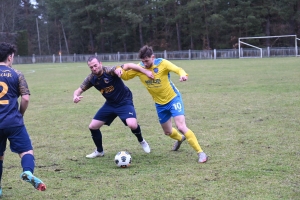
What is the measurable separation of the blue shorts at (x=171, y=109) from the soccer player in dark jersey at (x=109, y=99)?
45 cm

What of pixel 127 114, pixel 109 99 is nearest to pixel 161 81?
pixel 127 114

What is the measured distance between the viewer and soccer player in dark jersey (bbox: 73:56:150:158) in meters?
6.89

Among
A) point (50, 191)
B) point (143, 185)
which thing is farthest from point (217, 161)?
point (50, 191)

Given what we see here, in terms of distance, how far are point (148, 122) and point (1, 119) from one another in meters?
5.66

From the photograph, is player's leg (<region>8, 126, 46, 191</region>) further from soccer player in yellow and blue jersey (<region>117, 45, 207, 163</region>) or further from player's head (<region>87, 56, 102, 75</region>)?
soccer player in yellow and blue jersey (<region>117, 45, 207, 163</region>)

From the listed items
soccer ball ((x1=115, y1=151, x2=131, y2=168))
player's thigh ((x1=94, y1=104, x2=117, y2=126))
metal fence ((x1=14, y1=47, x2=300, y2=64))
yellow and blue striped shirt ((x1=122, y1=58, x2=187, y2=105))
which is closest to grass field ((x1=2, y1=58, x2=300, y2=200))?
soccer ball ((x1=115, y1=151, x2=131, y2=168))

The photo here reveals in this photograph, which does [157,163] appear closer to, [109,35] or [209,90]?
[209,90]

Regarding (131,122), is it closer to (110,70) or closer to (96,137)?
(96,137)

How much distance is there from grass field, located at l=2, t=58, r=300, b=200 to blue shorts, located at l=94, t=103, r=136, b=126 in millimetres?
666

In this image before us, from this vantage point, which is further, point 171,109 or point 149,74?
point 171,109

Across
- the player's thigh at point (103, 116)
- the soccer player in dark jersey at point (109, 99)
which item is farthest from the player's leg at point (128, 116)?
the player's thigh at point (103, 116)

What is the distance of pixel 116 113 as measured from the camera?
713cm

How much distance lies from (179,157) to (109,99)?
4.95ft

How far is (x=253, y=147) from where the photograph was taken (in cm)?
724
